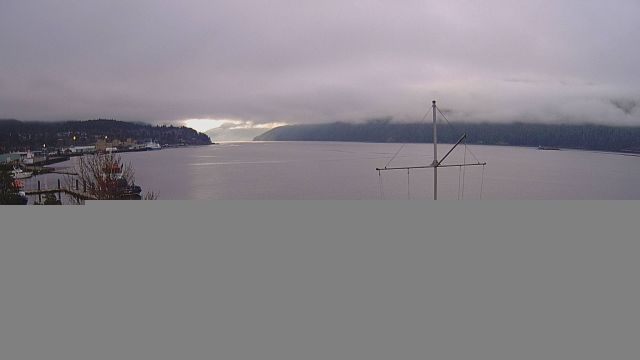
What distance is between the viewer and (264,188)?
21.9 m

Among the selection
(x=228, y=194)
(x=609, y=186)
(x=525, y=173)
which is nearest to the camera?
(x=228, y=194)

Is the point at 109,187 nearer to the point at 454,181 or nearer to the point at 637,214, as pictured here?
the point at 637,214

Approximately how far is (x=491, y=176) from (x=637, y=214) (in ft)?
85.4

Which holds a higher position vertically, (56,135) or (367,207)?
(56,135)

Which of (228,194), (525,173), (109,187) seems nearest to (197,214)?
(109,187)

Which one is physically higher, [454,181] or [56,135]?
[56,135]

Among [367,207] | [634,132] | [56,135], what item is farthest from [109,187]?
[634,132]

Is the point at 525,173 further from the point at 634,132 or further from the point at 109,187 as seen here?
the point at 109,187

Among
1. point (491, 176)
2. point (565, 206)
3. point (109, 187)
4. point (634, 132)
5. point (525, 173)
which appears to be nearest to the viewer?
point (565, 206)

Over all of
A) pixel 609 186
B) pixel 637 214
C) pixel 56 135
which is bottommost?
pixel 609 186

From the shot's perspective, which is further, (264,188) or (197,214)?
(264,188)

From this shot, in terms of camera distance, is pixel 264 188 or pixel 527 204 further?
pixel 264 188

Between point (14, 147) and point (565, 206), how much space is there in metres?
32.7

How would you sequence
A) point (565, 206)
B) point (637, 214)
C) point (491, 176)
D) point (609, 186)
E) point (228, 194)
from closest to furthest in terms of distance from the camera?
point (637, 214)
point (565, 206)
point (228, 194)
point (609, 186)
point (491, 176)
